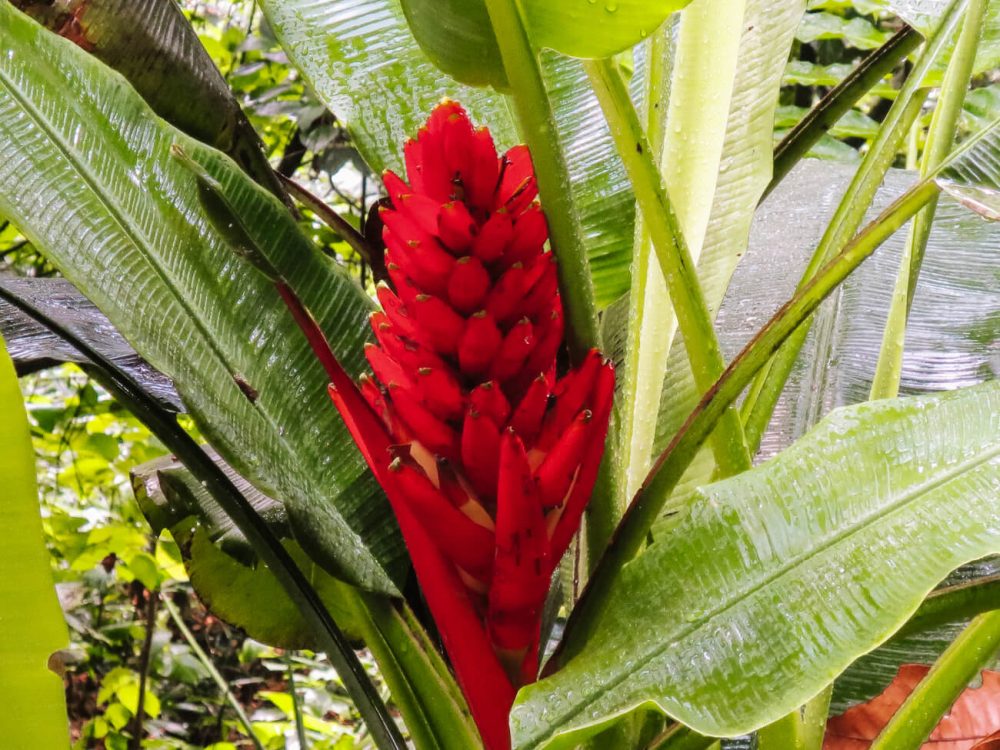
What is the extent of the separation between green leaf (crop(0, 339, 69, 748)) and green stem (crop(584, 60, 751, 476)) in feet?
0.92

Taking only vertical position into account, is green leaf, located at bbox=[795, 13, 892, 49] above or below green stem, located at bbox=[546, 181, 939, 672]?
above

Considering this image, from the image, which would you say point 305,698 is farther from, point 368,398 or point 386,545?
point 368,398

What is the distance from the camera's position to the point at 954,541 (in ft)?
1.08

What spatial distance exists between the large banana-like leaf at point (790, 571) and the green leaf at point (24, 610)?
178 mm

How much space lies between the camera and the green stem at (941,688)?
1.42 feet

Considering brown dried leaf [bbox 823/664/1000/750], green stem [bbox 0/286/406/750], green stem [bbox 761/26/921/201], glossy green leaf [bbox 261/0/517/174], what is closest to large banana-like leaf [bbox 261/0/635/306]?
glossy green leaf [bbox 261/0/517/174]

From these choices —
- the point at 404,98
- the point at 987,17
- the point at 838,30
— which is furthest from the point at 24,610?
the point at 838,30

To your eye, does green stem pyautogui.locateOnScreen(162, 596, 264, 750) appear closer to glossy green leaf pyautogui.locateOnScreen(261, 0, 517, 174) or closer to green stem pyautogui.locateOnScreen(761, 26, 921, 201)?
glossy green leaf pyautogui.locateOnScreen(261, 0, 517, 174)

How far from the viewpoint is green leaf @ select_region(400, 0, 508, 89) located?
0.39 metres

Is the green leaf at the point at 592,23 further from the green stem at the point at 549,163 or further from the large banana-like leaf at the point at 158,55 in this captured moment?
the large banana-like leaf at the point at 158,55

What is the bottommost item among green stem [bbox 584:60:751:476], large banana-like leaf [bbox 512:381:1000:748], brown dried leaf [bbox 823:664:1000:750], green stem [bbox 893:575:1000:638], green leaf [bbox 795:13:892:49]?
brown dried leaf [bbox 823:664:1000:750]

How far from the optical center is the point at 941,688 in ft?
1.43

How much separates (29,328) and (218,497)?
181mm

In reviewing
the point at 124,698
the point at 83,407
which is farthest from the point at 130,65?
the point at 124,698
